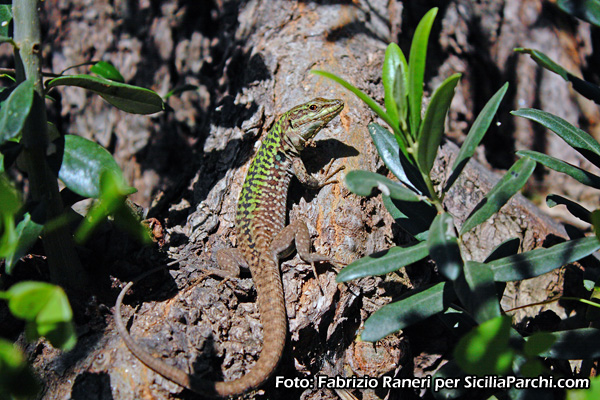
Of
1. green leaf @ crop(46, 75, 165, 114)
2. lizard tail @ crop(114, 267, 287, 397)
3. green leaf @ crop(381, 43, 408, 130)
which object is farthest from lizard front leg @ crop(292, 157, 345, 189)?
green leaf @ crop(381, 43, 408, 130)

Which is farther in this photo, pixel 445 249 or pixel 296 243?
pixel 296 243

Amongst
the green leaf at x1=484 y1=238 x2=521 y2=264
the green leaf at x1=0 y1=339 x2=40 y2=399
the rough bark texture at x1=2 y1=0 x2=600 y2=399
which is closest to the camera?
the green leaf at x1=0 y1=339 x2=40 y2=399

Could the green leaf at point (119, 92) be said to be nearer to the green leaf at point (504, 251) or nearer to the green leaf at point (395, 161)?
the green leaf at point (395, 161)

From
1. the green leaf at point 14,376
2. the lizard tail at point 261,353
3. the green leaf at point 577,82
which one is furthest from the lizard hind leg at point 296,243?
the green leaf at point 14,376

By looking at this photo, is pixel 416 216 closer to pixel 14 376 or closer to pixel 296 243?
pixel 296 243

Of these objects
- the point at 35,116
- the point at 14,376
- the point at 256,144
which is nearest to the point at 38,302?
the point at 14,376

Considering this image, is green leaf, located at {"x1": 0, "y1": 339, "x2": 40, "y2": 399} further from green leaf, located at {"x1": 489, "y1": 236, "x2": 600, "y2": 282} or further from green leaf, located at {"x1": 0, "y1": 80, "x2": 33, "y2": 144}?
green leaf, located at {"x1": 489, "y1": 236, "x2": 600, "y2": 282}
